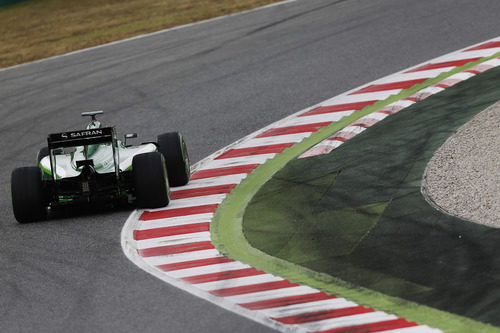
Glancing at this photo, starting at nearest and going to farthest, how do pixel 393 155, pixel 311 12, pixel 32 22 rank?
pixel 393 155 < pixel 311 12 < pixel 32 22

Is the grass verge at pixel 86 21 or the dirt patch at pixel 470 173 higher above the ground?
the grass verge at pixel 86 21

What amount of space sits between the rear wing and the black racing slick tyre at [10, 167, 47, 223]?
0.46 metres

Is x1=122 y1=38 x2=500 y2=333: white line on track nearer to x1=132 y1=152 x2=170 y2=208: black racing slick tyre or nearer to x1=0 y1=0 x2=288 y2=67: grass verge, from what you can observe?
x1=132 y1=152 x2=170 y2=208: black racing slick tyre

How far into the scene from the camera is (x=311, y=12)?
2411 centimetres

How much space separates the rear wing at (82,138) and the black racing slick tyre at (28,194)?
464 millimetres

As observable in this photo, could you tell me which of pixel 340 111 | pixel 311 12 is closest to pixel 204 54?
pixel 311 12

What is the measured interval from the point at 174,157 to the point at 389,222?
385cm

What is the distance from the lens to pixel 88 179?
521 inches

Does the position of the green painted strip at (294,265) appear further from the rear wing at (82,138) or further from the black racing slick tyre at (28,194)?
the black racing slick tyre at (28,194)

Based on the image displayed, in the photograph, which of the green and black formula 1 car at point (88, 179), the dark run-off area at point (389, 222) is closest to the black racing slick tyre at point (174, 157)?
the green and black formula 1 car at point (88, 179)

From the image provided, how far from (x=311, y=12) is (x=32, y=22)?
350 inches

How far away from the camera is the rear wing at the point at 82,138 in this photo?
13.4 metres

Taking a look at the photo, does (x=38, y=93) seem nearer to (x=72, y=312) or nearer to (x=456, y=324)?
(x=72, y=312)

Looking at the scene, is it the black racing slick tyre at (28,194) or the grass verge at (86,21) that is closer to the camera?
the black racing slick tyre at (28,194)
